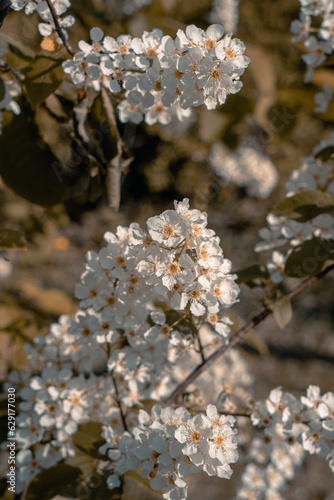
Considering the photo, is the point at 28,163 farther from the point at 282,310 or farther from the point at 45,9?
the point at 282,310

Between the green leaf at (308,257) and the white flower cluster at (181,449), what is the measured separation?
0.39m

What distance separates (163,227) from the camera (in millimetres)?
809

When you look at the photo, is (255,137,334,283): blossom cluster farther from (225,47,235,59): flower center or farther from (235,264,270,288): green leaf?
(225,47,235,59): flower center

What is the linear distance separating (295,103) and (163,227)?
4.79 feet

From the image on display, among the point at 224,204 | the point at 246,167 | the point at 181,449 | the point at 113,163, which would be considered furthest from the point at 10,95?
the point at 224,204

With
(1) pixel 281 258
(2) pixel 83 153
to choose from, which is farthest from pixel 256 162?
(2) pixel 83 153

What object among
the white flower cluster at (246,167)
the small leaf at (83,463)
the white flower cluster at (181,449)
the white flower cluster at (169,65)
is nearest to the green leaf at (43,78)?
the white flower cluster at (169,65)

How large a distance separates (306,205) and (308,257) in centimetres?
13

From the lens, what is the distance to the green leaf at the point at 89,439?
1074mm

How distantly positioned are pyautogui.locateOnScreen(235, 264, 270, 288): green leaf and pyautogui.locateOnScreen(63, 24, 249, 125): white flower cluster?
474 millimetres

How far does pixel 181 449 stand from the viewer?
81 centimetres

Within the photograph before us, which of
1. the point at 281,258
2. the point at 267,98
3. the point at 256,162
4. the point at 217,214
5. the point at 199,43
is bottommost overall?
the point at 217,214

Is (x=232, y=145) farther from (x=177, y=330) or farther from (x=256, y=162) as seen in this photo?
(x=177, y=330)

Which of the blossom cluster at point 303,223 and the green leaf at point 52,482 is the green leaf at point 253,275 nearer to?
the blossom cluster at point 303,223
